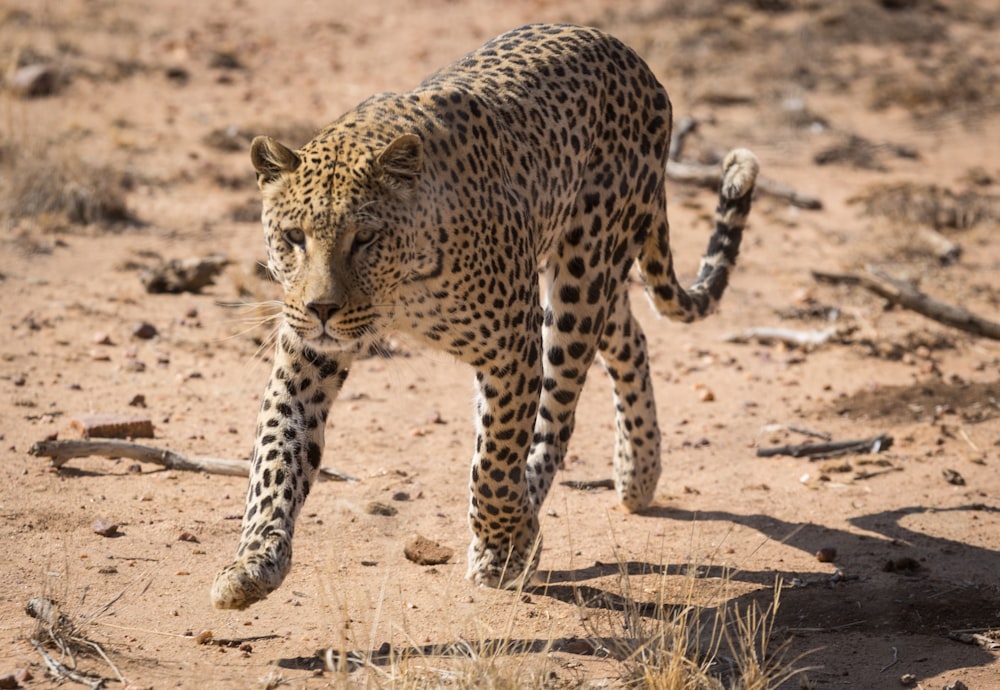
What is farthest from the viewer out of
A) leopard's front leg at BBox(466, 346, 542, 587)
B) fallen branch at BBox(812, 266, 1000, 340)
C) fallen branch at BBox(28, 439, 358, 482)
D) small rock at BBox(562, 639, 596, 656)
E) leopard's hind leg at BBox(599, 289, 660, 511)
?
fallen branch at BBox(812, 266, 1000, 340)

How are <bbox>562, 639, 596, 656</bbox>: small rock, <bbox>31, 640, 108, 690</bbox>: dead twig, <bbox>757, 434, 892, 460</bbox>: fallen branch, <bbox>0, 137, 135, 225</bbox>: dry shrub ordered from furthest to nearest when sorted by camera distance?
<bbox>0, 137, 135, 225</bbox>: dry shrub → <bbox>757, 434, 892, 460</bbox>: fallen branch → <bbox>562, 639, 596, 656</bbox>: small rock → <bbox>31, 640, 108, 690</bbox>: dead twig

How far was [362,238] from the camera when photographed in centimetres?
554

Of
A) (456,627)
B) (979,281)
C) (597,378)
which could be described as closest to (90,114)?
Answer: (597,378)

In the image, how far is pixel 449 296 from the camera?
19.9ft

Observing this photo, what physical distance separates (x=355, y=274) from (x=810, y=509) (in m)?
3.92

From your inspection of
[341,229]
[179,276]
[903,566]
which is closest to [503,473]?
[341,229]

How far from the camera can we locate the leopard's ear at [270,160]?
18.4 ft

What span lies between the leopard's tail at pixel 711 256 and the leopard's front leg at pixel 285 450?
2499mm

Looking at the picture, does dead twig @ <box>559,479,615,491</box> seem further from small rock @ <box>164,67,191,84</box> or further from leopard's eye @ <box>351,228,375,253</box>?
small rock @ <box>164,67,191,84</box>

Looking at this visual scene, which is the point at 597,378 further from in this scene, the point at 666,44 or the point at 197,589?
the point at 666,44

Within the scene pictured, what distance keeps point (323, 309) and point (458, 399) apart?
4.46 meters

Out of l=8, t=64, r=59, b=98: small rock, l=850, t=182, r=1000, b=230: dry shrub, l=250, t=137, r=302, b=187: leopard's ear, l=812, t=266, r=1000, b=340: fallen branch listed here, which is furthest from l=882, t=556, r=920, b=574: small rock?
l=8, t=64, r=59, b=98: small rock

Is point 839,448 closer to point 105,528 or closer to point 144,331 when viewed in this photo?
point 105,528

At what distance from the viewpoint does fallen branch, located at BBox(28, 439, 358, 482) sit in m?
7.58
